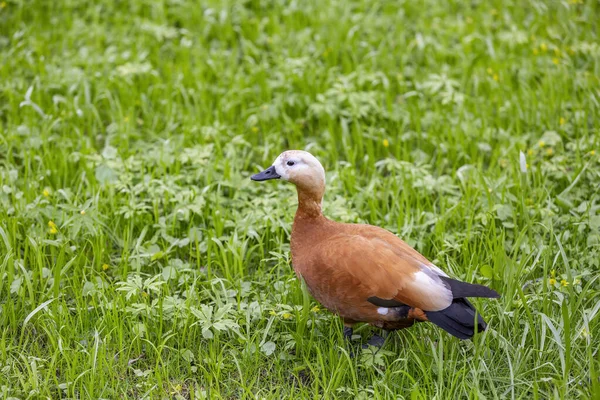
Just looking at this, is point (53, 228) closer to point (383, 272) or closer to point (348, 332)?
point (348, 332)

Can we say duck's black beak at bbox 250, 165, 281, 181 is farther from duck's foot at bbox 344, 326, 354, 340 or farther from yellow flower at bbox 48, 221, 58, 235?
yellow flower at bbox 48, 221, 58, 235

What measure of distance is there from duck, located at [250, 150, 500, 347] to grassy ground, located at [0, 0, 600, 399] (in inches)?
6.9

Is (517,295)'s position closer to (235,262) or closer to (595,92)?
(235,262)

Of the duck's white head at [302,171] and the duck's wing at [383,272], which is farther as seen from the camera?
the duck's white head at [302,171]

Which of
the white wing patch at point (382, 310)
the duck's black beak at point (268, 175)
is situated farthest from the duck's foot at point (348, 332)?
the duck's black beak at point (268, 175)

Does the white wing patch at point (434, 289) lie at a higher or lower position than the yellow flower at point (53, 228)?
lower

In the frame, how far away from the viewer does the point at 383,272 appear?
295 cm

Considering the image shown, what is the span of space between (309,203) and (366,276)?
54cm

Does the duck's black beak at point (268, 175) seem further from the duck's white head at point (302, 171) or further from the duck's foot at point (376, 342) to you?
the duck's foot at point (376, 342)

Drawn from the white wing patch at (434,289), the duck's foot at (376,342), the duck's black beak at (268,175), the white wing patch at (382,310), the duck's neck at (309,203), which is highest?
the duck's black beak at (268,175)

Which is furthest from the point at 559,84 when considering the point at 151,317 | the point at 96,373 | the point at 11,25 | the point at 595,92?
the point at 11,25

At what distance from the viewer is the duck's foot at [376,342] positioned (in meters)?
3.19

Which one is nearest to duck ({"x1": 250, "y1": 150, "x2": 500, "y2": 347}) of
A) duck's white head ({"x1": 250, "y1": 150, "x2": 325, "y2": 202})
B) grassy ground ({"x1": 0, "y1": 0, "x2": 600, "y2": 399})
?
duck's white head ({"x1": 250, "y1": 150, "x2": 325, "y2": 202})

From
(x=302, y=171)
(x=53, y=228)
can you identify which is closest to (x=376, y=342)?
(x=302, y=171)
